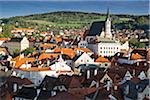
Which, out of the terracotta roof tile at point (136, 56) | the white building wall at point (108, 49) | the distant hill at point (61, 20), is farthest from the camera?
the distant hill at point (61, 20)

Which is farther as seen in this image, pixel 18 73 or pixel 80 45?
pixel 80 45

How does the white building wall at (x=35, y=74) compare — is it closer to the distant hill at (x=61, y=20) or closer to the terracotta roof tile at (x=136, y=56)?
the terracotta roof tile at (x=136, y=56)

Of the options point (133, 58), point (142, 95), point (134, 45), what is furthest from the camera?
point (134, 45)

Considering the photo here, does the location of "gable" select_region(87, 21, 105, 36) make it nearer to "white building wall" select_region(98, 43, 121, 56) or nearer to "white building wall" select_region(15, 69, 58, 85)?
"white building wall" select_region(98, 43, 121, 56)

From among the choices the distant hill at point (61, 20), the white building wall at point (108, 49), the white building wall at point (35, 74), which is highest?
the white building wall at point (35, 74)

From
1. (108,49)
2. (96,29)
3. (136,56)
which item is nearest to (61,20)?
(96,29)

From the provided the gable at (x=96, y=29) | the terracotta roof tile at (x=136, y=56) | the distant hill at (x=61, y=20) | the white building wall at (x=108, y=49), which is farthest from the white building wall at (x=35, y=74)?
the distant hill at (x=61, y=20)

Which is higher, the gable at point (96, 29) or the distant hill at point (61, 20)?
the gable at point (96, 29)

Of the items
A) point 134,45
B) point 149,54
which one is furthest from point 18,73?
point 134,45

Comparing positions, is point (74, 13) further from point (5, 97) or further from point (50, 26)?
point (5, 97)

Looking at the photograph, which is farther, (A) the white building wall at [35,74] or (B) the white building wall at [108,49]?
(B) the white building wall at [108,49]

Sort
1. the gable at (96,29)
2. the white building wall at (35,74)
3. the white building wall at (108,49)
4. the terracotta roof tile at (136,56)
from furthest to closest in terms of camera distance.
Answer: the gable at (96,29)
the white building wall at (108,49)
the terracotta roof tile at (136,56)
the white building wall at (35,74)
